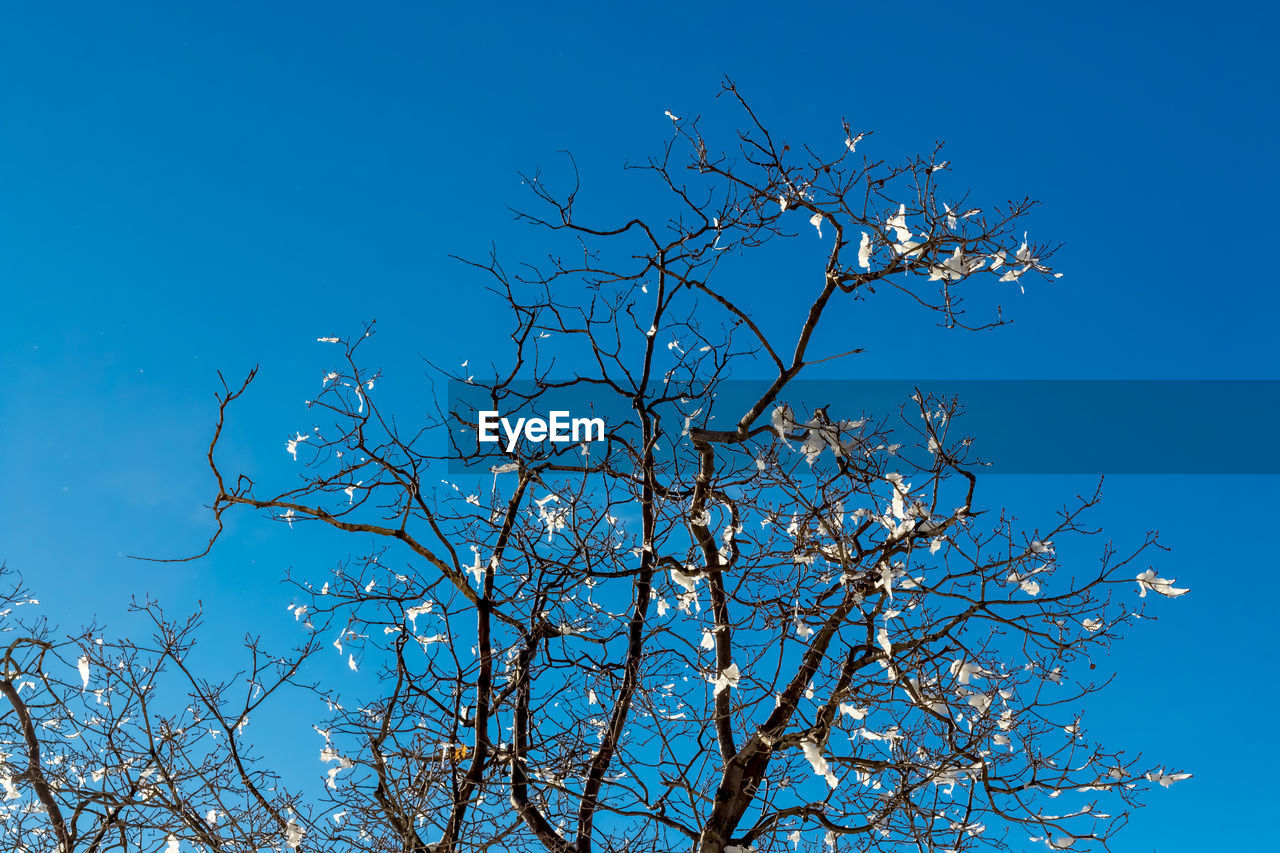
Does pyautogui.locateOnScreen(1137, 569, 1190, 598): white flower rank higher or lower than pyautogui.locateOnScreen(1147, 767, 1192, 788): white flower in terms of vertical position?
higher

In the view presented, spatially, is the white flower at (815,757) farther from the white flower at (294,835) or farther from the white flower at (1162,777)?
the white flower at (294,835)

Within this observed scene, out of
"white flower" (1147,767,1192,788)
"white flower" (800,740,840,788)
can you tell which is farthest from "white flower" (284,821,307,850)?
"white flower" (1147,767,1192,788)

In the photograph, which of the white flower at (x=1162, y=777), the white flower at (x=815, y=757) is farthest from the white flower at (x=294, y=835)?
the white flower at (x=1162, y=777)

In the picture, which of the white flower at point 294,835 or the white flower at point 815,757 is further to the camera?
the white flower at point 294,835

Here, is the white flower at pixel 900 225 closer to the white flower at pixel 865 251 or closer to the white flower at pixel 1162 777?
the white flower at pixel 865 251

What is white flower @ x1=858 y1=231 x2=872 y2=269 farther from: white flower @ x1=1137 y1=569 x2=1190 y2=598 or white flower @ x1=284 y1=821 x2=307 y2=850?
white flower @ x1=284 y1=821 x2=307 y2=850

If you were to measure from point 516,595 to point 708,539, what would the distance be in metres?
0.93

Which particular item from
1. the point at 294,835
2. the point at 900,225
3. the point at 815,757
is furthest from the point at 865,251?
the point at 294,835

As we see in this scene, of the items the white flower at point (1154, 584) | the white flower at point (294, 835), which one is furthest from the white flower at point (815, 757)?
the white flower at point (294, 835)

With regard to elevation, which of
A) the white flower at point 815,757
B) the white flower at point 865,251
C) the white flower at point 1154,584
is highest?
the white flower at point 865,251

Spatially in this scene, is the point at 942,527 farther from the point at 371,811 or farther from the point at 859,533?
the point at 371,811

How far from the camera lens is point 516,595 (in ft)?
14.0

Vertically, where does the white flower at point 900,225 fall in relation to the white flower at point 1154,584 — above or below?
above

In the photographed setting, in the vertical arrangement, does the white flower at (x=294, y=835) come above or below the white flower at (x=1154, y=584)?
below
